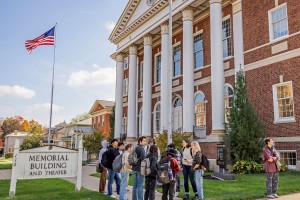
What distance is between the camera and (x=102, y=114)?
1977 inches

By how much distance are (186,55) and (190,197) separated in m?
13.3

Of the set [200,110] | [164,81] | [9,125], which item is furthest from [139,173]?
[9,125]

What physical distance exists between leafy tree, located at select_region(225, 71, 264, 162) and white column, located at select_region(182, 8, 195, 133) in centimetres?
405

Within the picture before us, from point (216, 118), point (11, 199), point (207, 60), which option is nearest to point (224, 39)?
point (207, 60)

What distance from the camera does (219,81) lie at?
17922 millimetres

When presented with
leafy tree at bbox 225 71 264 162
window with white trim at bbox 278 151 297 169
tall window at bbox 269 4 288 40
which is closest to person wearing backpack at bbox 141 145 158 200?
leafy tree at bbox 225 71 264 162

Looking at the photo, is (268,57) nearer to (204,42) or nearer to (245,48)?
(245,48)

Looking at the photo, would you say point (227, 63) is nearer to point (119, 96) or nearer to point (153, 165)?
point (119, 96)

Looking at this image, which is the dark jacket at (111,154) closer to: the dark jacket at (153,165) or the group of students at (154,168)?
the group of students at (154,168)

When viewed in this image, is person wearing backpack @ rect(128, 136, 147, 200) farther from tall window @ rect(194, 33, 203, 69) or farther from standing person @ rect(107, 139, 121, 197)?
tall window @ rect(194, 33, 203, 69)

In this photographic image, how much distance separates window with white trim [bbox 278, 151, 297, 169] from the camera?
50.3 ft

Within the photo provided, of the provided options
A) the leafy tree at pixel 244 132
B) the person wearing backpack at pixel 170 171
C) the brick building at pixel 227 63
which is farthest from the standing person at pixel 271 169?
the leafy tree at pixel 244 132

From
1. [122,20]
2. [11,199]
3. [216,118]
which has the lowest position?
[11,199]

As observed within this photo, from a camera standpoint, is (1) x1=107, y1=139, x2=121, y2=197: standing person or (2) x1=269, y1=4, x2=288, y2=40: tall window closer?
(1) x1=107, y1=139, x2=121, y2=197: standing person
